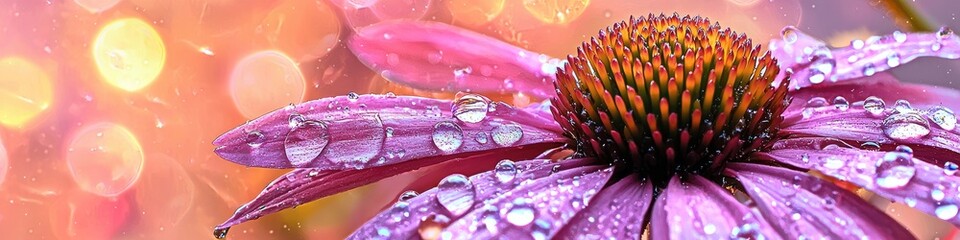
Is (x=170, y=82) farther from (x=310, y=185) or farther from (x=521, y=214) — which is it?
(x=521, y=214)

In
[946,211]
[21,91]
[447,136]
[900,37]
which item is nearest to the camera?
[946,211]

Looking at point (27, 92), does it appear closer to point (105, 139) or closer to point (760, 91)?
point (105, 139)

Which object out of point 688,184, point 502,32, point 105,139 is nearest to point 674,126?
point 688,184

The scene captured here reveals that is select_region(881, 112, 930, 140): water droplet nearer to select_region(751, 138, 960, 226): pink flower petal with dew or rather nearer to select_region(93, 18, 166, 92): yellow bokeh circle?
select_region(751, 138, 960, 226): pink flower petal with dew

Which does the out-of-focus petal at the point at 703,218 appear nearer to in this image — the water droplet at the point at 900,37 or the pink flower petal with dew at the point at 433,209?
Result: the pink flower petal with dew at the point at 433,209

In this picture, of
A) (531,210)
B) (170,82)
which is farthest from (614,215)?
(170,82)

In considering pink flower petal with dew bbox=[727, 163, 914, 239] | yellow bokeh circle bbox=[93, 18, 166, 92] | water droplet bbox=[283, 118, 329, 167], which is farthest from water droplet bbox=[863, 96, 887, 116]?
yellow bokeh circle bbox=[93, 18, 166, 92]
